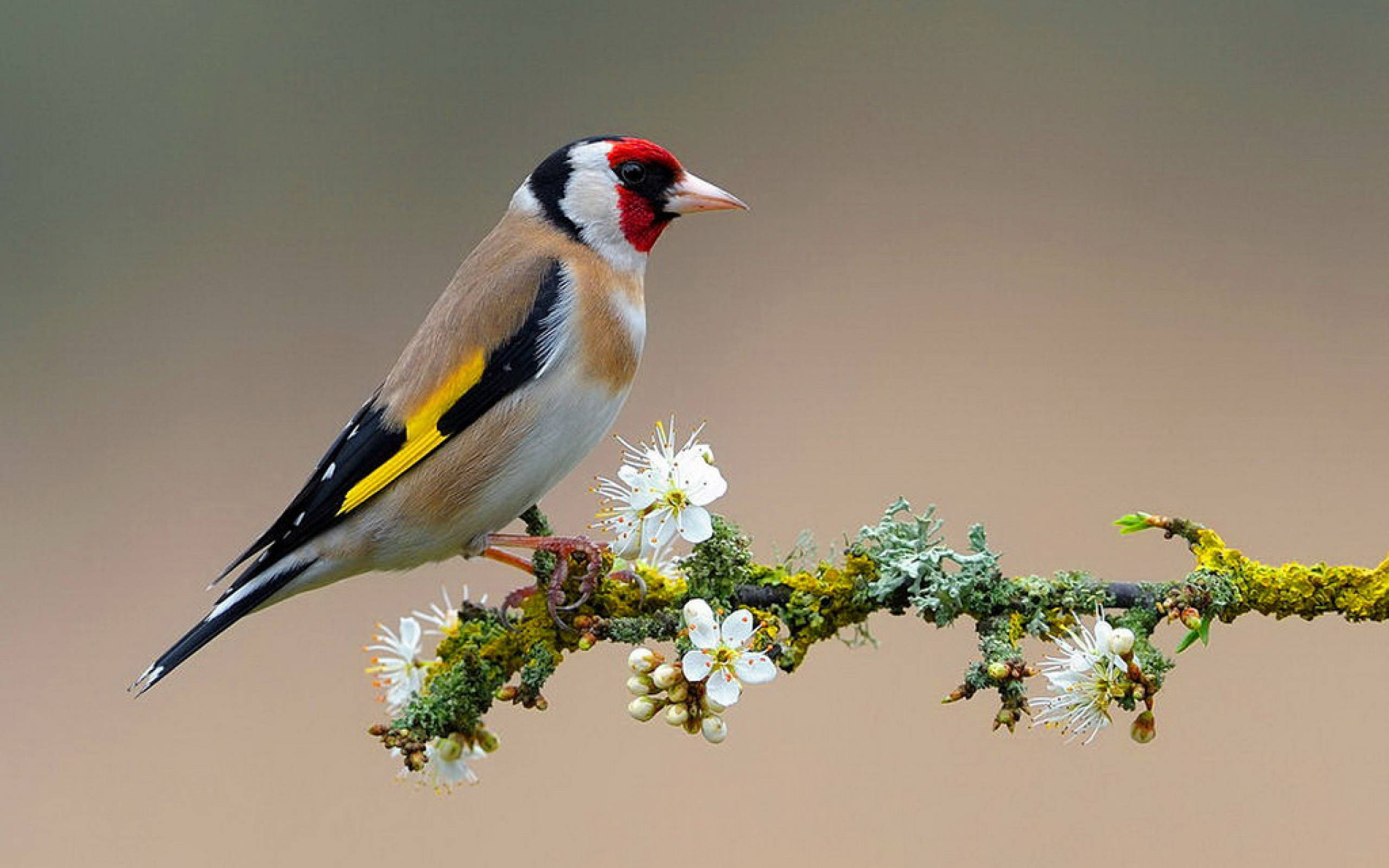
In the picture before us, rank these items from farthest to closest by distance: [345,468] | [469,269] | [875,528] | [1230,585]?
[469,269] → [345,468] → [875,528] → [1230,585]

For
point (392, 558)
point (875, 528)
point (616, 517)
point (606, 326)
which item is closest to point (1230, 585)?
point (875, 528)

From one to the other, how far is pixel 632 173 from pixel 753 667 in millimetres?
949

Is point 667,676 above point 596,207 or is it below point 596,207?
below

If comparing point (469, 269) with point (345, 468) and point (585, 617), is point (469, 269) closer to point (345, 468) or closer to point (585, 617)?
point (345, 468)

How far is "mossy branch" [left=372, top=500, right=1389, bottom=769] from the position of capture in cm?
140

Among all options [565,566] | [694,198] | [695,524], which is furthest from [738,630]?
[694,198]

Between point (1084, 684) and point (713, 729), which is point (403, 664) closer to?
point (713, 729)

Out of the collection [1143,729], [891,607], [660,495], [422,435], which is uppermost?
[422,435]

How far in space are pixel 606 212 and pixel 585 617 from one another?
2.61ft

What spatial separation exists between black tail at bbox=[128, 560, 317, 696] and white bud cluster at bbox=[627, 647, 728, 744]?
62cm

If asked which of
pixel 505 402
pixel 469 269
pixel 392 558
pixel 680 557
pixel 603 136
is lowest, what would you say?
pixel 680 557

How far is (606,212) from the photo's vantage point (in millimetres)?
2184

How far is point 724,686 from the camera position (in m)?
1.43

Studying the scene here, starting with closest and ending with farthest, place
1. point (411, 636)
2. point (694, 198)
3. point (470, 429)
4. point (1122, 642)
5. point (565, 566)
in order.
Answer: point (1122, 642), point (565, 566), point (411, 636), point (470, 429), point (694, 198)
